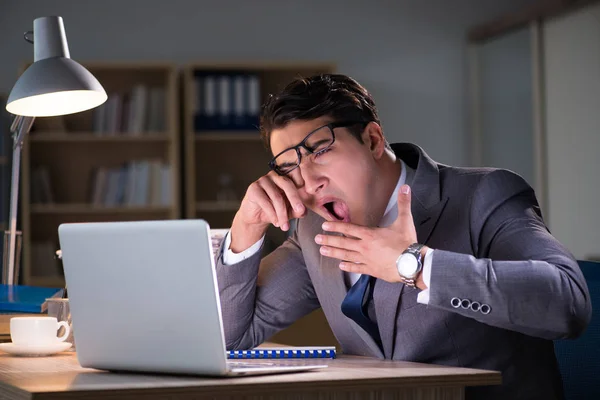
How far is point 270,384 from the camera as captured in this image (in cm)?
118

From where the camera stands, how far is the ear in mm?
1825

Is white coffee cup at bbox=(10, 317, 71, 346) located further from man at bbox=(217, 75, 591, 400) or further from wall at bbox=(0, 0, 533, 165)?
wall at bbox=(0, 0, 533, 165)

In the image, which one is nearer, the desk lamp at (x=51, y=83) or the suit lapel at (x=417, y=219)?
the suit lapel at (x=417, y=219)

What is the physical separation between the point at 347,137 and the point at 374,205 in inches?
5.6

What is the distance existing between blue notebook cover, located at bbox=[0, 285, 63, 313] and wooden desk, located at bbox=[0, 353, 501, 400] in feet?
2.56

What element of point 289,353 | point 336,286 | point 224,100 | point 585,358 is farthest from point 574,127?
point 289,353

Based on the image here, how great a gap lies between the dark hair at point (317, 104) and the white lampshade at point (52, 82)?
507 millimetres

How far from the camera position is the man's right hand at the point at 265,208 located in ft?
5.70

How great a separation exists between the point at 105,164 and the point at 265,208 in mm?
3956

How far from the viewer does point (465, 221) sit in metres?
1.70

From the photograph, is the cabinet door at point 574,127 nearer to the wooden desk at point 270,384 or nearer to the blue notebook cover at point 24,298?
the blue notebook cover at point 24,298

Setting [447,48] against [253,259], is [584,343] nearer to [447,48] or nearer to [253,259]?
[253,259]

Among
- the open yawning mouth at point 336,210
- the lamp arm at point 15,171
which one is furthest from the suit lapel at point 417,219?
the lamp arm at point 15,171

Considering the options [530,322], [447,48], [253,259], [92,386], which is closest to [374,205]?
[253,259]
